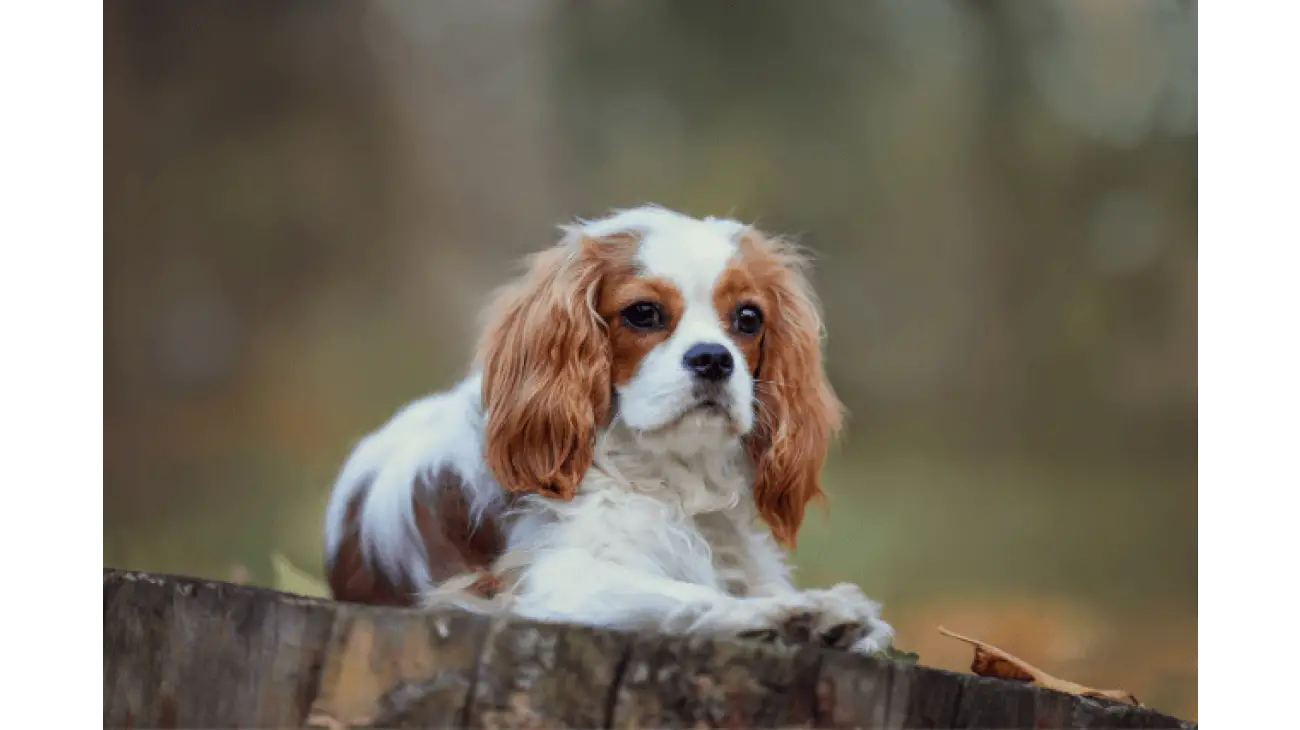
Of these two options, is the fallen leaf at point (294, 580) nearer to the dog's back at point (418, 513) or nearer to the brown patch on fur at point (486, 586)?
the dog's back at point (418, 513)

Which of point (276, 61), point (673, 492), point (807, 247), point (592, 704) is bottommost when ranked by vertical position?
point (592, 704)

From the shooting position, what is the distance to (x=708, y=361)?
2414 millimetres

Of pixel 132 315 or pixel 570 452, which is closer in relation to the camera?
pixel 570 452

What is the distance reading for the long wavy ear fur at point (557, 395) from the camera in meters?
2.50

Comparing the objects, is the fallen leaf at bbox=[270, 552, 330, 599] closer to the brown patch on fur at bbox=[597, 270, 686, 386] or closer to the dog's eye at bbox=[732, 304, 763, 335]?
the brown patch on fur at bbox=[597, 270, 686, 386]

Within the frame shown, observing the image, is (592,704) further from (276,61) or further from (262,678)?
(276,61)

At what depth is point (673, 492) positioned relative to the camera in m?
2.56

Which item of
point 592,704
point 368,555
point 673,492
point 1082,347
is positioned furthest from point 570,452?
point 1082,347

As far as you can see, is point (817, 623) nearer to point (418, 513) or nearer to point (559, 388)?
point (559, 388)

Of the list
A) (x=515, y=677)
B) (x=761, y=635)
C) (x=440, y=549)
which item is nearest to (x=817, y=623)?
(x=761, y=635)

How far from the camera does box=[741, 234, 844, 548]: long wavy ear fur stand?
2.61m

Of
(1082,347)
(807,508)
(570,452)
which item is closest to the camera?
(570,452)

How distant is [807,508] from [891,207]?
71 cm

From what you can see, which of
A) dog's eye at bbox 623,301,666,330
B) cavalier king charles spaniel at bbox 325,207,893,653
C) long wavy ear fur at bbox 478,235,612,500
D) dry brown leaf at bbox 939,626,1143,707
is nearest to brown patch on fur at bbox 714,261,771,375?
cavalier king charles spaniel at bbox 325,207,893,653
